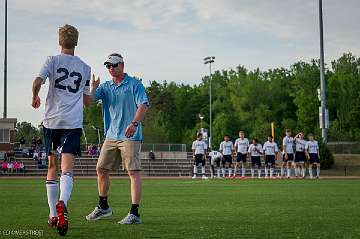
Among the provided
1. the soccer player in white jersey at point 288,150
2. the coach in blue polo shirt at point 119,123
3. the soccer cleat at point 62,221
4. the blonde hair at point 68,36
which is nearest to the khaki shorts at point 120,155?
the coach in blue polo shirt at point 119,123

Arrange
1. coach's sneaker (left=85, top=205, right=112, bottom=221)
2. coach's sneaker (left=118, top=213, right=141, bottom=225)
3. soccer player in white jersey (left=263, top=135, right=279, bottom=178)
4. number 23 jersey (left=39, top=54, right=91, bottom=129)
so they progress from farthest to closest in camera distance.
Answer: soccer player in white jersey (left=263, top=135, right=279, bottom=178) < coach's sneaker (left=85, top=205, right=112, bottom=221) < coach's sneaker (left=118, top=213, right=141, bottom=225) < number 23 jersey (left=39, top=54, right=91, bottom=129)

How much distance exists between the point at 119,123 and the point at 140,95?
1.78 ft

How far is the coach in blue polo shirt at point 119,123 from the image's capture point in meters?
9.47

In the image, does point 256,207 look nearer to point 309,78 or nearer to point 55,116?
point 55,116

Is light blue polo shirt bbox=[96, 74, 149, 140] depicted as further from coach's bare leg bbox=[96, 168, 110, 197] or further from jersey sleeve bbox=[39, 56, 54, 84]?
jersey sleeve bbox=[39, 56, 54, 84]

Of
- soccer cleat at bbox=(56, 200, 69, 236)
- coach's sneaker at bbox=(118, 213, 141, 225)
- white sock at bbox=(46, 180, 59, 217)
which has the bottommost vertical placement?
coach's sneaker at bbox=(118, 213, 141, 225)

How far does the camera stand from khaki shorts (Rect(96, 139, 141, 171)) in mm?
9453

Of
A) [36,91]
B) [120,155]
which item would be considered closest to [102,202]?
[120,155]

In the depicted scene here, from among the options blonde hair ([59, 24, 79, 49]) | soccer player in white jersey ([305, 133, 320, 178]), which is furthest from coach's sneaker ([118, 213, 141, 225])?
soccer player in white jersey ([305, 133, 320, 178])

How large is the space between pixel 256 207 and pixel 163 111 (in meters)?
99.9

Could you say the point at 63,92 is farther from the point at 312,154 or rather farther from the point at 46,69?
the point at 312,154

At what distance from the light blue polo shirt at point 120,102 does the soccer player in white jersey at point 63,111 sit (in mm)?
1271

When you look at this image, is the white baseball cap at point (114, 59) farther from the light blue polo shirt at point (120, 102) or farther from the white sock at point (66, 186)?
the white sock at point (66, 186)

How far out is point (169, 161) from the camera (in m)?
58.4
